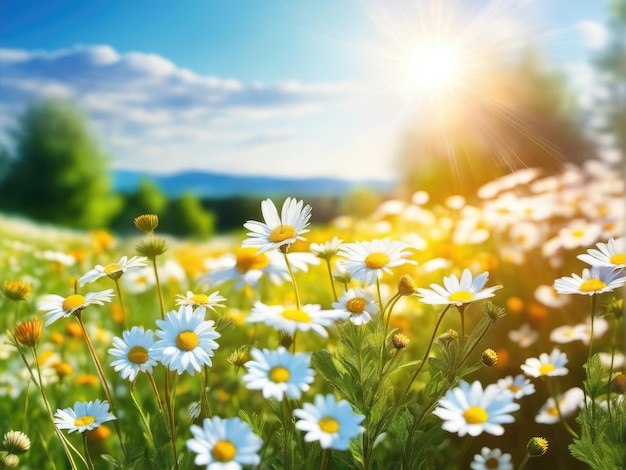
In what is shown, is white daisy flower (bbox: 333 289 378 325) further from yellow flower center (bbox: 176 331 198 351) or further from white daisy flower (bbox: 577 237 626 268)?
white daisy flower (bbox: 577 237 626 268)

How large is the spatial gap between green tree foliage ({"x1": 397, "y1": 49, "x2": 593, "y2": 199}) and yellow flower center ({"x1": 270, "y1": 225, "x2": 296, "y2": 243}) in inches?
145

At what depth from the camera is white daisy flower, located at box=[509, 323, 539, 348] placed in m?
1.73

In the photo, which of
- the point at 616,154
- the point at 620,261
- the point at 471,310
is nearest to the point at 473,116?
the point at 616,154

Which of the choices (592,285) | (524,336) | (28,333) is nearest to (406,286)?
(592,285)

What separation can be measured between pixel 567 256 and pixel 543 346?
1.38 ft

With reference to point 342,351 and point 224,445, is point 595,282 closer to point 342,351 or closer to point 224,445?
point 342,351

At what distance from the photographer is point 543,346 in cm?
176

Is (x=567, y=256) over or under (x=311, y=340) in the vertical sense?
over

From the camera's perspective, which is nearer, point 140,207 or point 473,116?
point 473,116

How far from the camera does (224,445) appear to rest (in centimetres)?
63

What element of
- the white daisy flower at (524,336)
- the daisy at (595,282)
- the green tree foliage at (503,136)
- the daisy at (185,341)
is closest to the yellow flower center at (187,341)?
the daisy at (185,341)

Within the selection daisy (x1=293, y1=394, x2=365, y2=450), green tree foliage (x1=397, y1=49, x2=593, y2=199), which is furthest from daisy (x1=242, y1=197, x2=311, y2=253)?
green tree foliage (x1=397, y1=49, x2=593, y2=199)

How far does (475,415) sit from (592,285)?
0.31m

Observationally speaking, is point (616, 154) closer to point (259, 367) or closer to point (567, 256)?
point (567, 256)
